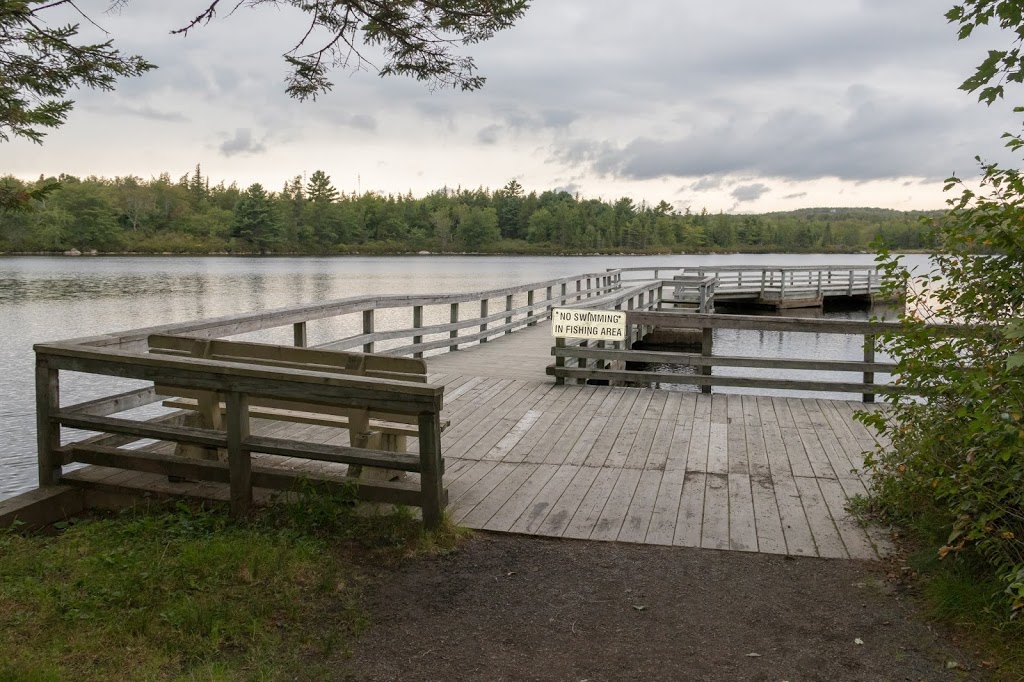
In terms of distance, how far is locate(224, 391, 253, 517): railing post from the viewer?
4.46m

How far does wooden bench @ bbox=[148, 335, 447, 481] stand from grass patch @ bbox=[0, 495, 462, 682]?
0.49 metres

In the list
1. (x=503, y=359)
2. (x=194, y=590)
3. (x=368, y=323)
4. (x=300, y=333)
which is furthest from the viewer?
(x=503, y=359)

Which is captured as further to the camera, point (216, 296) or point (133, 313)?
point (216, 296)

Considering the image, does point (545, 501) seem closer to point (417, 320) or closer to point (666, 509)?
point (666, 509)

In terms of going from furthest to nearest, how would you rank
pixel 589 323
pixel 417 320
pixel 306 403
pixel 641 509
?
pixel 417 320, pixel 589 323, pixel 641 509, pixel 306 403

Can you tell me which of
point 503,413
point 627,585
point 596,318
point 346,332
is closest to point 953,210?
point 627,585

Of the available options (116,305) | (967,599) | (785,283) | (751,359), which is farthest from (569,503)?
(116,305)

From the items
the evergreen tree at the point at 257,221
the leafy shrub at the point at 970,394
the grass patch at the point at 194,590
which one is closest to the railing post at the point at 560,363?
the leafy shrub at the point at 970,394

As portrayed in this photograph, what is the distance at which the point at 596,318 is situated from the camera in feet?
28.7

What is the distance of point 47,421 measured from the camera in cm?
482

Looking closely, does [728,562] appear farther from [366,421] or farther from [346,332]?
[346,332]

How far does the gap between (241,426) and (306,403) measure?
0.39 metres

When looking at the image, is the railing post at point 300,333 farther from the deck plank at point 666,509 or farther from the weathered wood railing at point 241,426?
the deck plank at point 666,509

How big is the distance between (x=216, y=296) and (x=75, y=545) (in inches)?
1640
